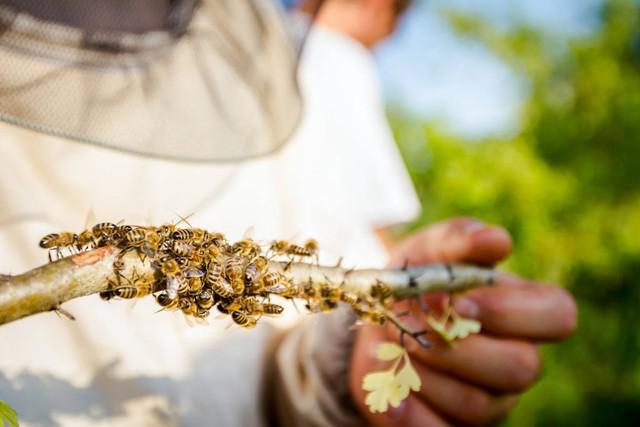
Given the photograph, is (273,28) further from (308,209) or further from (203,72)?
(308,209)

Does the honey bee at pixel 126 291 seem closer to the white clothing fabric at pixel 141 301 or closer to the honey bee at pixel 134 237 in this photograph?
the honey bee at pixel 134 237

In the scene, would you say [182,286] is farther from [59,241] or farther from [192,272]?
[59,241]

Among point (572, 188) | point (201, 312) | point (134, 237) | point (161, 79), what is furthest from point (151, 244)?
point (572, 188)

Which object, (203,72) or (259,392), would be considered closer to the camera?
(203,72)

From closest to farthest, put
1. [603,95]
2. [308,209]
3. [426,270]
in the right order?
[426,270], [308,209], [603,95]

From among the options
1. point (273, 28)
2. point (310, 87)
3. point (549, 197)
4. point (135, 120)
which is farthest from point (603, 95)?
point (135, 120)

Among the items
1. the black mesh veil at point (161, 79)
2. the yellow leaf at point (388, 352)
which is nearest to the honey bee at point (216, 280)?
the yellow leaf at point (388, 352)

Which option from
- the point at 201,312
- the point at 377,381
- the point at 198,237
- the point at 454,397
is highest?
the point at 198,237
